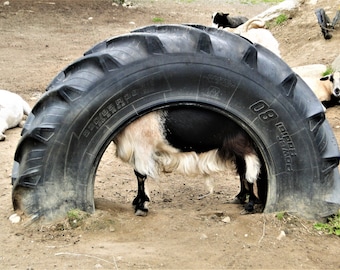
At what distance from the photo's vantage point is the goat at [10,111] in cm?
690

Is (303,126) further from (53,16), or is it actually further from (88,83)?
(53,16)

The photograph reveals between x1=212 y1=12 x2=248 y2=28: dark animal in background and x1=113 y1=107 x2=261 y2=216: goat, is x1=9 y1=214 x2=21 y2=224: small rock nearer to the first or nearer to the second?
x1=113 y1=107 x2=261 y2=216: goat

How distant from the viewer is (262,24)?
11.8 m

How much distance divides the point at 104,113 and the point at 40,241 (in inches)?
33.2

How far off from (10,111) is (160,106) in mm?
4064

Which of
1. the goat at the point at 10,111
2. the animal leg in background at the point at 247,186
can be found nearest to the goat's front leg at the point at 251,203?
the animal leg in background at the point at 247,186

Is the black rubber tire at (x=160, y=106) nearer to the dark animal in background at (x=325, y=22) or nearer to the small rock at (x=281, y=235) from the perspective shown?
the small rock at (x=281, y=235)

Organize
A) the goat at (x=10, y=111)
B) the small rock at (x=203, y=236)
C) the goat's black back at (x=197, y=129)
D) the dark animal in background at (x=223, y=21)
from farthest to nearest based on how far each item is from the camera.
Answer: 1. the dark animal in background at (x=223, y=21)
2. the goat at (x=10, y=111)
3. the goat's black back at (x=197, y=129)
4. the small rock at (x=203, y=236)

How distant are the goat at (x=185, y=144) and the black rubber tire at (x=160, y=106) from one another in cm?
8

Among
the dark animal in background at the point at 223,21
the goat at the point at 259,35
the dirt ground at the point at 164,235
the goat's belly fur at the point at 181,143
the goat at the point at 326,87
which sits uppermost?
the dark animal in background at the point at 223,21

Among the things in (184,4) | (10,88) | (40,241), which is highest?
(184,4)

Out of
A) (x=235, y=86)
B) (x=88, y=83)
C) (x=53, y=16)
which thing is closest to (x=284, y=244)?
(x=235, y=86)

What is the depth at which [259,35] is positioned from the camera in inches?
410

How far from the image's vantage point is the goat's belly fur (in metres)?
3.53
